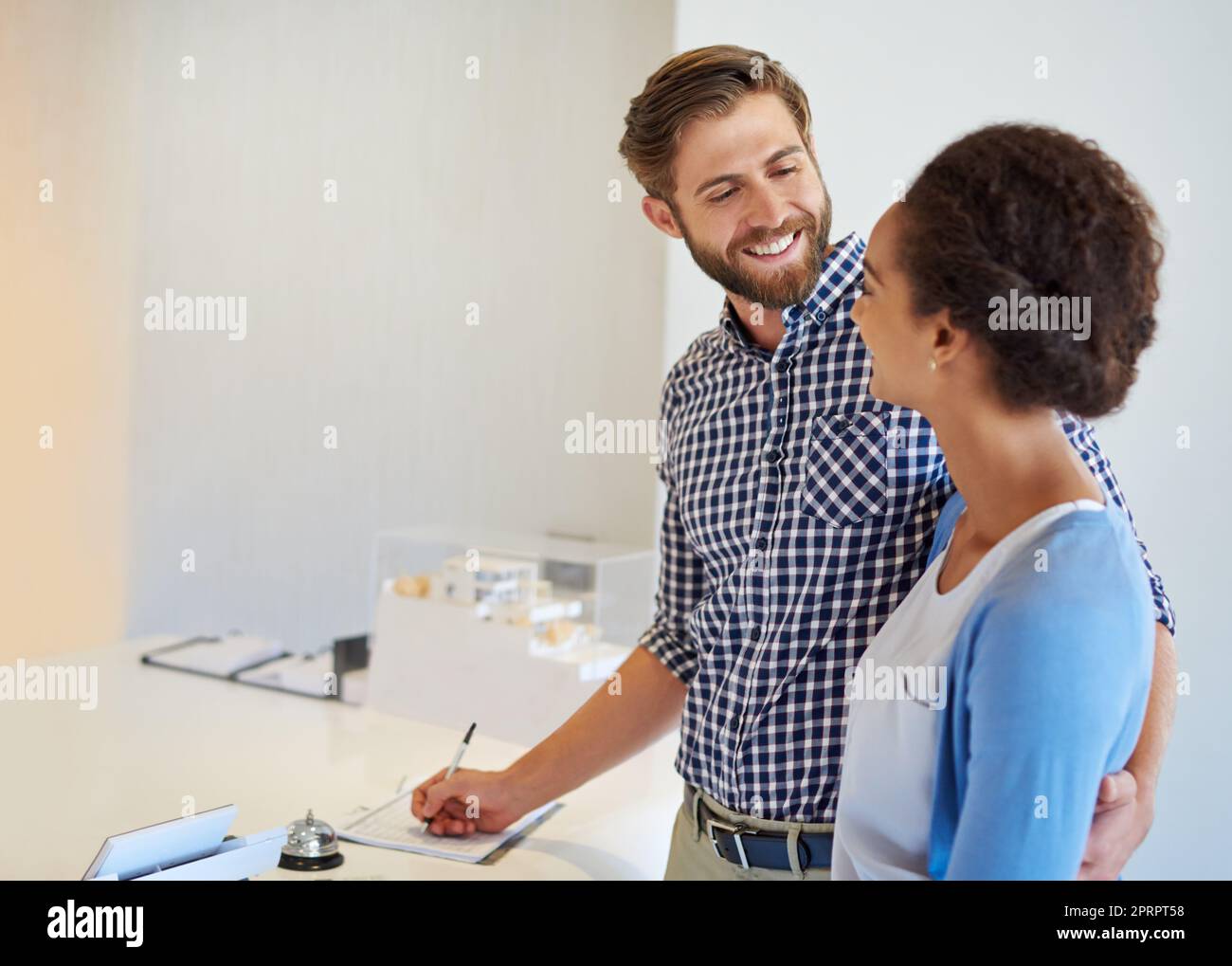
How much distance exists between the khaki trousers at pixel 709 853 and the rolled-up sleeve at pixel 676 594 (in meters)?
0.17

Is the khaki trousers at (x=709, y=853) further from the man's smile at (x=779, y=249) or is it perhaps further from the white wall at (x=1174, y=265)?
the white wall at (x=1174, y=265)

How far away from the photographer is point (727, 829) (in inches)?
49.6

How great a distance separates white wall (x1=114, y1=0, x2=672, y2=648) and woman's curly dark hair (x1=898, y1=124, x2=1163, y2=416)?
2.37 meters

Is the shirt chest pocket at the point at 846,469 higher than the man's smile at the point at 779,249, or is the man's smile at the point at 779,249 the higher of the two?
the man's smile at the point at 779,249

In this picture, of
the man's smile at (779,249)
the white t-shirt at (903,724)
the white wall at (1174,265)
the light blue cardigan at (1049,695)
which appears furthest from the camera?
the white wall at (1174,265)

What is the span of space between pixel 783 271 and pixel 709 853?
658 millimetres

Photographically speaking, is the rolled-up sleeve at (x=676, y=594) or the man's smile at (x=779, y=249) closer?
the man's smile at (x=779, y=249)

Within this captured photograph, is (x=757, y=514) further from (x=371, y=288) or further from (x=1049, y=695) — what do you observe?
(x=371, y=288)

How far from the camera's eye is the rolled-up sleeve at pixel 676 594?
1440mm

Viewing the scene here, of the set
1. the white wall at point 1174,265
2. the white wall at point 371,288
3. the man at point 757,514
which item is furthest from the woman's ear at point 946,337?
the white wall at point 371,288

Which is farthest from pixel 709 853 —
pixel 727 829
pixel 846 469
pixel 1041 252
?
pixel 1041 252

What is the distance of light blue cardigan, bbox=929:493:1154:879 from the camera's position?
0.75m

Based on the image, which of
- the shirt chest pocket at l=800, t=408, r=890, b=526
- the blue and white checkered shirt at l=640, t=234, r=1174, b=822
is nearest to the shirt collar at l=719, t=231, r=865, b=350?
the blue and white checkered shirt at l=640, t=234, r=1174, b=822

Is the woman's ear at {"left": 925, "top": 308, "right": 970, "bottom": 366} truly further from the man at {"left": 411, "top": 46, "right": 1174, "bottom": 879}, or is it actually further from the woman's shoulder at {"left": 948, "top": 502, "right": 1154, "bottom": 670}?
the man at {"left": 411, "top": 46, "right": 1174, "bottom": 879}
